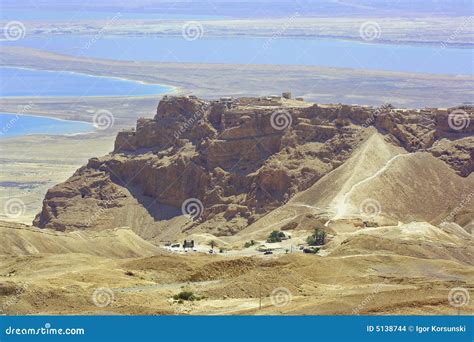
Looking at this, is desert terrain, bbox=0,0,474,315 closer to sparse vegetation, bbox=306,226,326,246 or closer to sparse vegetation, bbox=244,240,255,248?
sparse vegetation, bbox=306,226,326,246

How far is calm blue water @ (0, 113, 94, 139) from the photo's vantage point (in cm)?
14838

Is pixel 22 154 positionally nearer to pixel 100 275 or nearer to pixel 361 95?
pixel 361 95

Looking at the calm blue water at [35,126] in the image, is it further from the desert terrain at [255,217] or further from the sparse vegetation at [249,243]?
the sparse vegetation at [249,243]

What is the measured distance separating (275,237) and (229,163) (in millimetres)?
15666

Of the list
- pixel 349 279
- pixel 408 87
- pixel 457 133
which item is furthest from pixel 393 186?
pixel 408 87

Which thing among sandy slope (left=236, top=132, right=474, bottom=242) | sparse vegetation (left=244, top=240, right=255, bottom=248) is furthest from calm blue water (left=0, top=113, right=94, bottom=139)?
sparse vegetation (left=244, top=240, right=255, bottom=248)

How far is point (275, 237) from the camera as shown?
229ft

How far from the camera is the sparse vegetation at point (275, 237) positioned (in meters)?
69.4

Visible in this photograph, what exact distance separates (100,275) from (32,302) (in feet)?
23.4

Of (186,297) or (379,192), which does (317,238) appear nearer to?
(379,192)

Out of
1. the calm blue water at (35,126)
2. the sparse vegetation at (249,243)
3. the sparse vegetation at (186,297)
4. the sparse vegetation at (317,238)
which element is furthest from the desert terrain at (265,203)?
the calm blue water at (35,126)

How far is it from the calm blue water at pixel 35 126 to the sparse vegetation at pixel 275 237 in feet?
261

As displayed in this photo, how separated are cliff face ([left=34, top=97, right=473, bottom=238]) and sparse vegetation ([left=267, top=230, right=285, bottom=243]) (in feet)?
28.2

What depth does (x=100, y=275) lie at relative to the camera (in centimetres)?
4741
